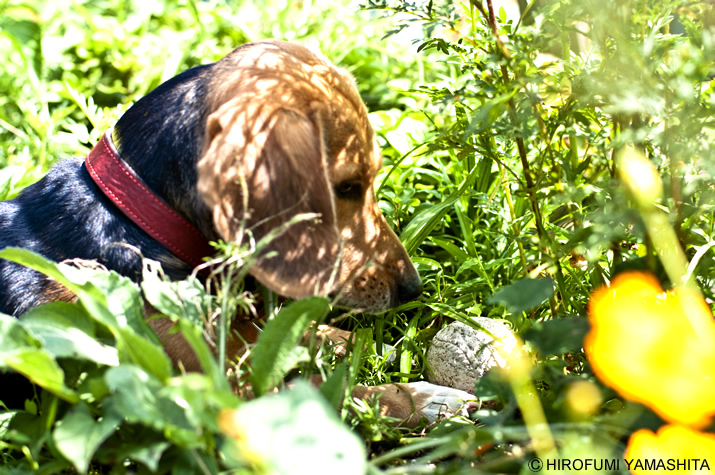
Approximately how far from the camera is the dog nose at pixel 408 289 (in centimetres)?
292

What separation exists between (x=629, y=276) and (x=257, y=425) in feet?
4.00

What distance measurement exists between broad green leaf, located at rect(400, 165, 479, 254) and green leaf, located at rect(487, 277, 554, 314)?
1.56m

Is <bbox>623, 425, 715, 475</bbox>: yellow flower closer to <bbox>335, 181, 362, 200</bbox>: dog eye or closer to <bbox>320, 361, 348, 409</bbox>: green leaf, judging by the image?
<bbox>320, 361, 348, 409</bbox>: green leaf

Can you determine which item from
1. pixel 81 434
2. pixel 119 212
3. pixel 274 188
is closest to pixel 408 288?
pixel 274 188

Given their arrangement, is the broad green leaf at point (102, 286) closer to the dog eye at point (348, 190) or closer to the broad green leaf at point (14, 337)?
the broad green leaf at point (14, 337)

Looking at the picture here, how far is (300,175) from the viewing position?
2.42 m

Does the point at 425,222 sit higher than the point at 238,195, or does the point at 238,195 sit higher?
the point at 238,195

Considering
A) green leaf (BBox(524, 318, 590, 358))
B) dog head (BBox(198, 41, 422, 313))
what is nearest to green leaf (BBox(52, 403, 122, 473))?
dog head (BBox(198, 41, 422, 313))

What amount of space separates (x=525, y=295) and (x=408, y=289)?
1.26 metres

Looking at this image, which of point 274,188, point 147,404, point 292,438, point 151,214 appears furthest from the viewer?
point 151,214

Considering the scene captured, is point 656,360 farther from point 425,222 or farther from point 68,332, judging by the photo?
point 425,222

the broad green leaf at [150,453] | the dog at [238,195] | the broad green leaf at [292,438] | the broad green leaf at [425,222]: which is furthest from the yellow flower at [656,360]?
the broad green leaf at [425,222]

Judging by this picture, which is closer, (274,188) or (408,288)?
(274,188)

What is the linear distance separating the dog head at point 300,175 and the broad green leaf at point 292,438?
28.5 inches
